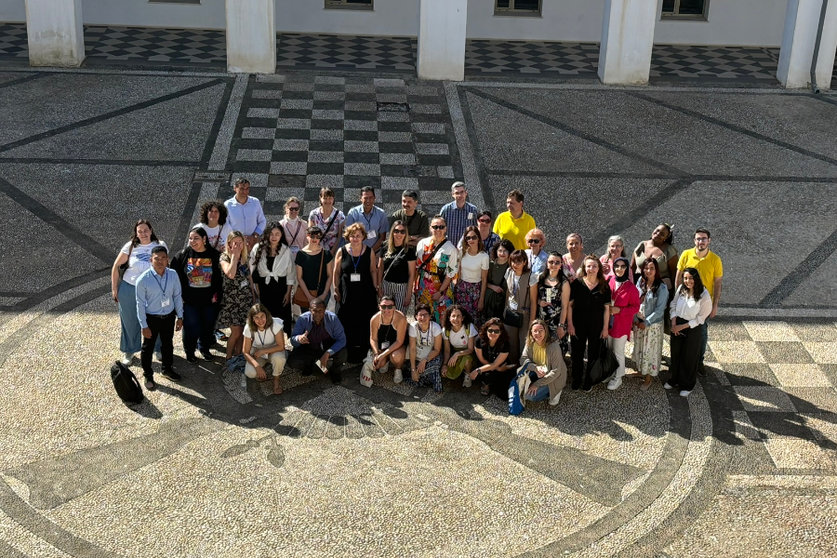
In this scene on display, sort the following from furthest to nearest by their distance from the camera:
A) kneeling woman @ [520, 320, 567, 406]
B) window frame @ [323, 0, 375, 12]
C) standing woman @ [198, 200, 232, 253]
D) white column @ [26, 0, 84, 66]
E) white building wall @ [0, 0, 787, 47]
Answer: window frame @ [323, 0, 375, 12]
white building wall @ [0, 0, 787, 47]
white column @ [26, 0, 84, 66]
standing woman @ [198, 200, 232, 253]
kneeling woman @ [520, 320, 567, 406]

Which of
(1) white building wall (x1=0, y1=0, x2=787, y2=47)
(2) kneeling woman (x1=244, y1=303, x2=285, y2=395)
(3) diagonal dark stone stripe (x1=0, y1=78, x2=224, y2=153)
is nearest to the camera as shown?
(2) kneeling woman (x1=244, y1=303, x2=285, y2=395)

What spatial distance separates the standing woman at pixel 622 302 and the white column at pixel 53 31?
13862mm

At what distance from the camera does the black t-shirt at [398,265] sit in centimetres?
1076

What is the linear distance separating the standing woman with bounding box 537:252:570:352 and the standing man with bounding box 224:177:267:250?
3292 mm

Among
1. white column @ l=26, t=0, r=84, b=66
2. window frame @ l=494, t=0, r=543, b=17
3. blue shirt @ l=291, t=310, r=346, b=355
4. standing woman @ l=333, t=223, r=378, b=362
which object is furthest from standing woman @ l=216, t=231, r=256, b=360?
window frame @ l=494, t=0, r=543, b=17

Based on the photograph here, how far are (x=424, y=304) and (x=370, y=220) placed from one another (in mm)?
1317

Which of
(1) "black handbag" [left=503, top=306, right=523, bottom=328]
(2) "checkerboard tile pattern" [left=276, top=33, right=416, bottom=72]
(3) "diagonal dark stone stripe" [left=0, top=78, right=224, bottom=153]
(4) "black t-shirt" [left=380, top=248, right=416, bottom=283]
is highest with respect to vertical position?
(4) "black t-shirt" [left=380, top=248, right=416, bottom=283]

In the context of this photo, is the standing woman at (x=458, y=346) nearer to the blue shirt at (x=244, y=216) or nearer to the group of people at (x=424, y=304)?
the group of people at (x=424, y=304)

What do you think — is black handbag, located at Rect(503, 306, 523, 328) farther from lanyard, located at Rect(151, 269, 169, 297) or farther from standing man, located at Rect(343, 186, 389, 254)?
lanyard, located at Rect(151, 269, 169, 297)

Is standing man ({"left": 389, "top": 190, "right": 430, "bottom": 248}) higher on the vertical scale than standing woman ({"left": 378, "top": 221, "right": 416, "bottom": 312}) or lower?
higher

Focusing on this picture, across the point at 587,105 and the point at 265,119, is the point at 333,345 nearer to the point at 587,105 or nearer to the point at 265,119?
the point at 265,119

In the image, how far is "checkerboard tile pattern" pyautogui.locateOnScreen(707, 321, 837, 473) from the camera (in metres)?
9.66

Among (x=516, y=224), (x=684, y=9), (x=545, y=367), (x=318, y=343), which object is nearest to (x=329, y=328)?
(x=318, y=343)

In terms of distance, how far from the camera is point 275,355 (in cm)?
1017
